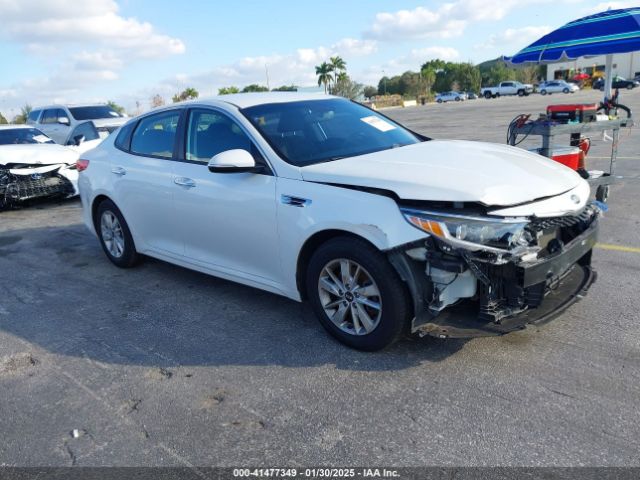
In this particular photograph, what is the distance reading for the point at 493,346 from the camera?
12.0ft

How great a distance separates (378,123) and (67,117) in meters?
13.7

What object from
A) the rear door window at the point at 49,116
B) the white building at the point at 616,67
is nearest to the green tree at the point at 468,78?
the white building at the point at 616,67

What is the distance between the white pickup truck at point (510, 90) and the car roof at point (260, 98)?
64.6 meters

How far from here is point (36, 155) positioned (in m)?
9.55

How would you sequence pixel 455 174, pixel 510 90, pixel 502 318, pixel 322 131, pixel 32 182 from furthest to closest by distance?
pixel 510 90, pixel 32 182, pixel 322 131, pixel 455 174, pixel 502 318

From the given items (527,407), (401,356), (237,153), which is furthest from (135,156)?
(527,407)

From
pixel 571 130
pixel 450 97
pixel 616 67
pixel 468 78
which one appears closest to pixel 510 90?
pixel 450 97

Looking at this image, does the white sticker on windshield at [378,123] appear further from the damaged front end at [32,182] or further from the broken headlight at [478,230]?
the damaged front end at [32,182]

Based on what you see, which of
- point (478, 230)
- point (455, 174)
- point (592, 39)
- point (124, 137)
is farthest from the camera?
point (592, 39)

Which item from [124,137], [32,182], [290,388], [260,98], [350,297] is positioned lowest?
[290,388]

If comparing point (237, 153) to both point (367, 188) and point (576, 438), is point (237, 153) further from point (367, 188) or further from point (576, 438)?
point (576, 438)

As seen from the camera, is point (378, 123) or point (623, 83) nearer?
point (378, 123)

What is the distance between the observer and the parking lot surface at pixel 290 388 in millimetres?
2734

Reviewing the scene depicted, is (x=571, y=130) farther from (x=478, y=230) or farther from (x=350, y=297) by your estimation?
(x=350, y=297)
